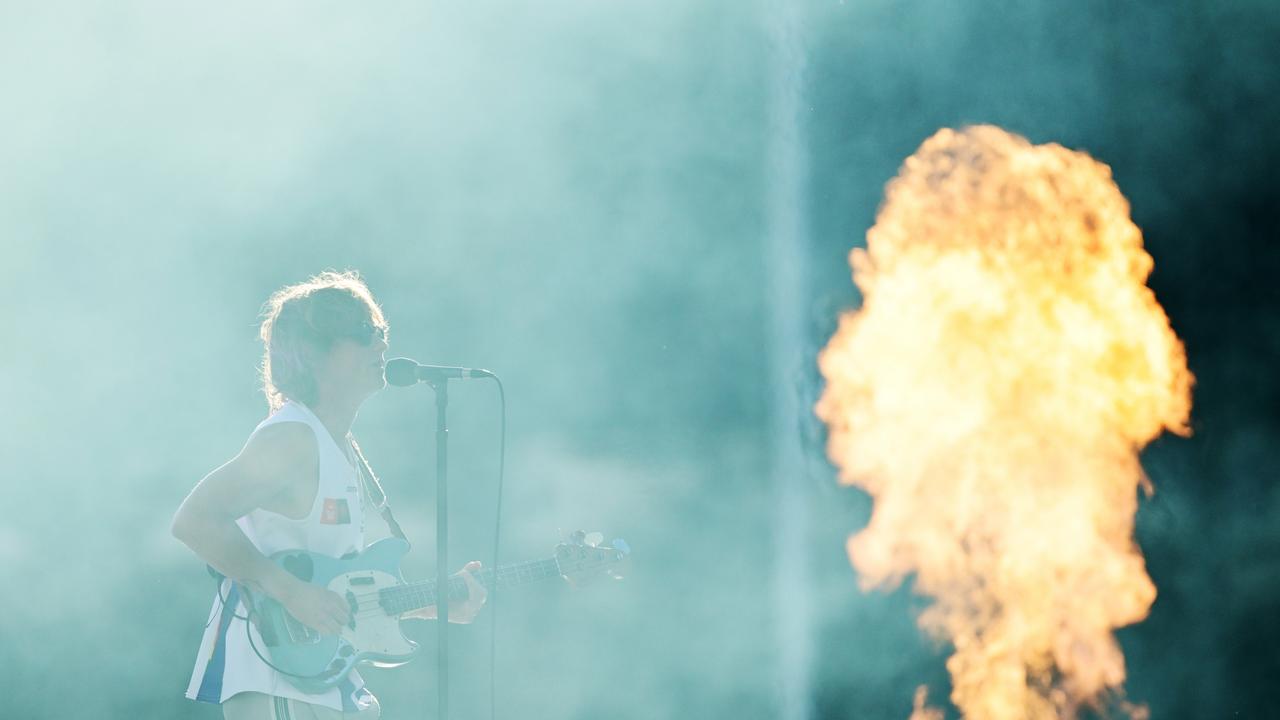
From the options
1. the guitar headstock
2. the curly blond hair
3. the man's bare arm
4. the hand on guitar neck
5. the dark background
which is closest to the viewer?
the man's bare arm

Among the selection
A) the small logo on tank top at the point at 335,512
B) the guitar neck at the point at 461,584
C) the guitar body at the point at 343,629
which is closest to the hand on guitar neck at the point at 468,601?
the guitar neck at the point at 461,584

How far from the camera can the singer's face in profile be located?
2.96 m

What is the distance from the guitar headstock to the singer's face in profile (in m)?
1.00

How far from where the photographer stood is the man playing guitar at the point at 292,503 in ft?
8.66

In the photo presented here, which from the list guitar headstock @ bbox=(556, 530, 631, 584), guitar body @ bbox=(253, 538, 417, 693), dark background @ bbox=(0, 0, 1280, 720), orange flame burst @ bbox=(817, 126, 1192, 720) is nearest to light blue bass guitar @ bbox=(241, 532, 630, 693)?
guitar body @ bbox=(253, 538, 417, 693)

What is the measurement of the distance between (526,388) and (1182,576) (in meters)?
2.89

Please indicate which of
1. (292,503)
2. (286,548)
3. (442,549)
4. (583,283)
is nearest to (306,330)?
(292,503)

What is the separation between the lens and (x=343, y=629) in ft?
9.16

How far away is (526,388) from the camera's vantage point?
480 centimetres

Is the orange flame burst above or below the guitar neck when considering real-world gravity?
above

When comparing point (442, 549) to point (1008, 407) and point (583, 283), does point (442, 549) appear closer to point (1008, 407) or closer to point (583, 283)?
point (583, 283)

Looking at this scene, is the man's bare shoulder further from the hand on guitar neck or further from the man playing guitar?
the hand on guitar neck

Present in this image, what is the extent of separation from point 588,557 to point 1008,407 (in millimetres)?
2008

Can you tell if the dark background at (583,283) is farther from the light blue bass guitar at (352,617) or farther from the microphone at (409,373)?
the microphone at (409,373)
